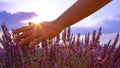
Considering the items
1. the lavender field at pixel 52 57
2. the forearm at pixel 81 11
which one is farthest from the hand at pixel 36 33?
the lavender field at pixel 52 57

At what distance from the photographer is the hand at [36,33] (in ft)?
5.44

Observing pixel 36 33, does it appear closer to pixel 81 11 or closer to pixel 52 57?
pixel 81 11

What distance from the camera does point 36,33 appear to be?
5.57 ft

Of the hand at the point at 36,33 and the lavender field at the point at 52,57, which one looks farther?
the lavender field at the point at 52,57

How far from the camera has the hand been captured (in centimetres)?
166

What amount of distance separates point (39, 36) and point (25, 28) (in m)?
0.09

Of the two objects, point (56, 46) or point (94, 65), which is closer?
point (94, 65)

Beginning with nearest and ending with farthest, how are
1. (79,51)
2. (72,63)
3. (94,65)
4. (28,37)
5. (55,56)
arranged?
(28,37) < (94,65) < (55,56) < (72,63) < (79,51)

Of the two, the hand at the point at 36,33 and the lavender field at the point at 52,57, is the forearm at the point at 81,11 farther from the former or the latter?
the lavender field at the point at 52,57

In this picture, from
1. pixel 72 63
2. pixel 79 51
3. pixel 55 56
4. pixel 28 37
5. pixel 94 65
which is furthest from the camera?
pixel 79 51

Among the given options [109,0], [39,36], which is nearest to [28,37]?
Result: [39,36]

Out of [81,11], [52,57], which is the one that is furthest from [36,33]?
[52,57]

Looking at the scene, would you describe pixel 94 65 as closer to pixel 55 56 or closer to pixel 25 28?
pixel 55 56

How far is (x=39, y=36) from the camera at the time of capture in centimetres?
170
